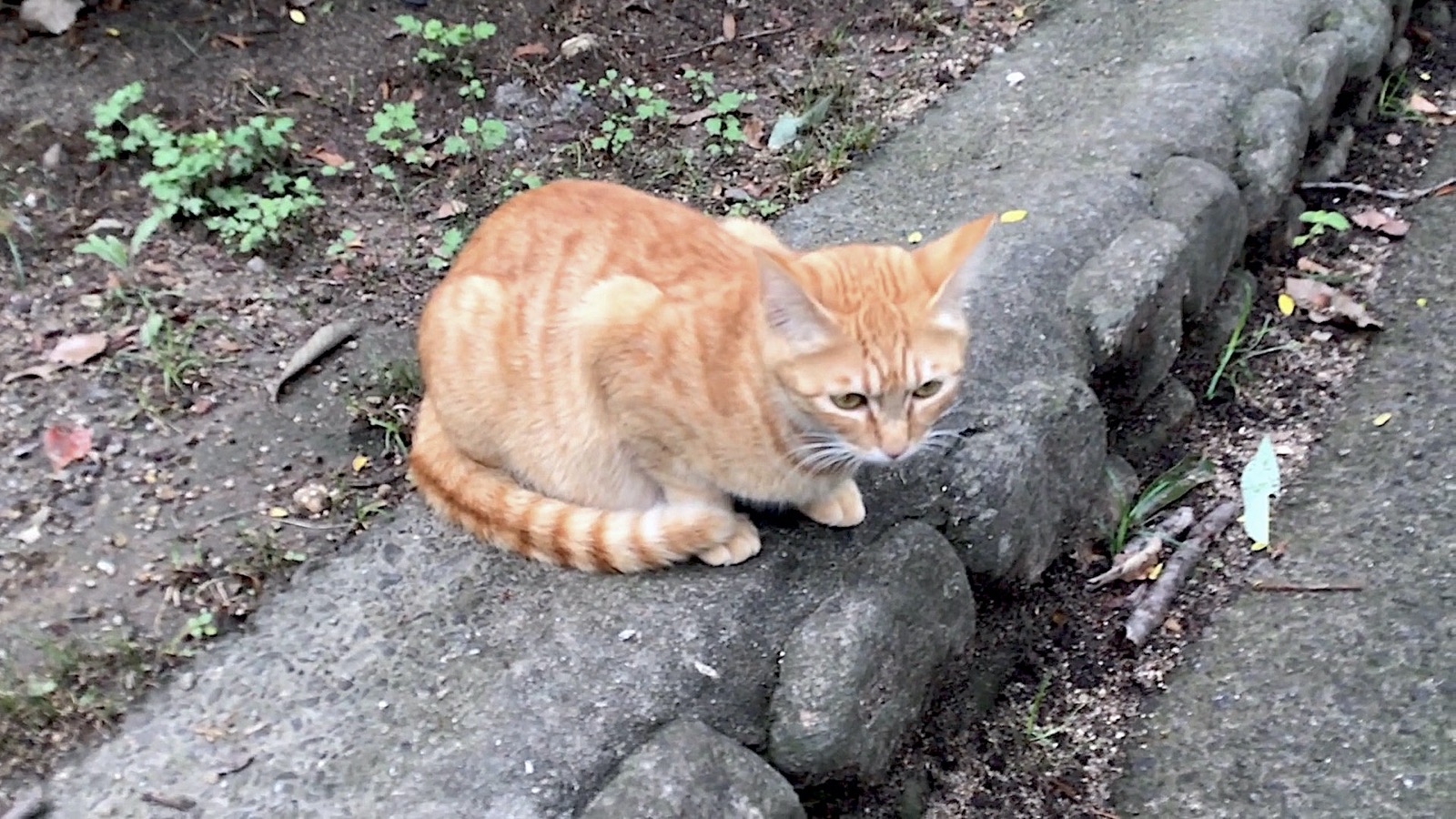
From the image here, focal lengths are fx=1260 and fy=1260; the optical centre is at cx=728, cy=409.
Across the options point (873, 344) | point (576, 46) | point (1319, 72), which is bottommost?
point (576, 46)

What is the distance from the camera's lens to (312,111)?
149 inches

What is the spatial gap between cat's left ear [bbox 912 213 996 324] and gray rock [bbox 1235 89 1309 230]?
70.3 inches

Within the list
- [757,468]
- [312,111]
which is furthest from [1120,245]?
[312,111]

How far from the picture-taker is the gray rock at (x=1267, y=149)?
12.0ft

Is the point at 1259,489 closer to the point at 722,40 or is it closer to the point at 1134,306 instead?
the point at 1134,306

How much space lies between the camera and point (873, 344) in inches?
85.6

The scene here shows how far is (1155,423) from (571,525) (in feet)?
5.77

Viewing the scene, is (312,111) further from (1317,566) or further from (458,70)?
(1317,566)

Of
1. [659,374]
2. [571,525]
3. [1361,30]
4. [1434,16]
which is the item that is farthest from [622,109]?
[1434,16]

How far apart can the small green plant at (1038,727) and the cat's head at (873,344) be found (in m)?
0.81

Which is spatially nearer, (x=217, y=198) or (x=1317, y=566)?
(x=1317, y=566)

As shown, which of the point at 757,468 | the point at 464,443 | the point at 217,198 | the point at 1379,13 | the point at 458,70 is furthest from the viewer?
the point at 1379,13

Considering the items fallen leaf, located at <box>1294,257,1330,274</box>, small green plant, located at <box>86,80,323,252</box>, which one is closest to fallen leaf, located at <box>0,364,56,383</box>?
small green plant, located at <box>86,80,323,252</box>

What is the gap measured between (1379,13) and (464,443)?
11.4 feet
